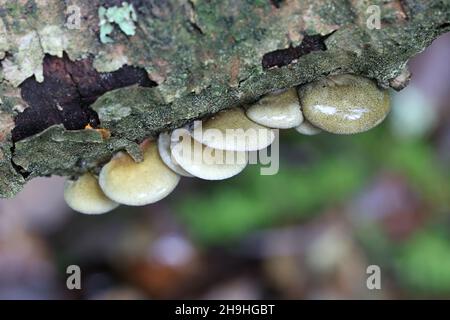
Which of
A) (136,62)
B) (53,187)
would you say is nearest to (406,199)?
(53,187)

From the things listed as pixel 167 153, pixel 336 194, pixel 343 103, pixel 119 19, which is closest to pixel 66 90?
pixel 119 19

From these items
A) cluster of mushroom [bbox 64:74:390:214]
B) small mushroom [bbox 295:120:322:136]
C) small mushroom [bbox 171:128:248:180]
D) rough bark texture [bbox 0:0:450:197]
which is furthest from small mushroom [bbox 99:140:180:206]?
small mushroom [bbox 295:120:322:136]

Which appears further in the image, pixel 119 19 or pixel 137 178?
pixel 137 178

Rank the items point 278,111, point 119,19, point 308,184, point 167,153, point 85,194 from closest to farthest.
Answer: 1. point 119,19
2. point 278,111
3. point 167,153
4. point 85,194
5. point 308,184

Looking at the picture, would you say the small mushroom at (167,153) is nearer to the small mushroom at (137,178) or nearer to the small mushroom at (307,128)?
the small mushroom at (137,178)

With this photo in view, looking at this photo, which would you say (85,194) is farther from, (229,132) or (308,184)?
(308,184)
